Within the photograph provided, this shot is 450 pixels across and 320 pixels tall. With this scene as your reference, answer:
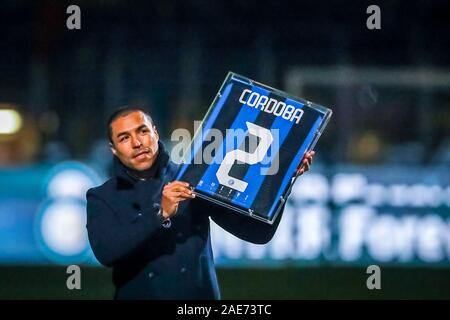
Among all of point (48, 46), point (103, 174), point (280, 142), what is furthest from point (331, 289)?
point (280, 142)

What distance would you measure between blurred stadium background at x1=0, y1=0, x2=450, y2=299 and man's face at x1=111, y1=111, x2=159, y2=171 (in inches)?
170

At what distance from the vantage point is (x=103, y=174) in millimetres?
8195

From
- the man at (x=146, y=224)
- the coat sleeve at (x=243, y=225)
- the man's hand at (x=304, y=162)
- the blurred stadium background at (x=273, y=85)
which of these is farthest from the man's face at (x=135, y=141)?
the blurred stadium background at (x=273, y=85)

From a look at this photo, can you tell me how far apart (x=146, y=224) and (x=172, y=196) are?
14cm

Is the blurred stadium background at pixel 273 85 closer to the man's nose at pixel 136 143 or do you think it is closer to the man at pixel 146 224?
the man at pixel 146 224

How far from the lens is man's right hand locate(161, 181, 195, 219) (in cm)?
359

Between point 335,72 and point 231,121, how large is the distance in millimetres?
4676

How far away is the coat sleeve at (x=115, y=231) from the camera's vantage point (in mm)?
3570

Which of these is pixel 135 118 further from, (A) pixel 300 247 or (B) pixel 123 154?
(A) pixel 300 247

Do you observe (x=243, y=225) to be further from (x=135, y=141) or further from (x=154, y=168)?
(x=135, y=141)

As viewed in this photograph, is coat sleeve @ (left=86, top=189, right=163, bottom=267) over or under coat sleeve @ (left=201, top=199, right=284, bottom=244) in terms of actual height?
under

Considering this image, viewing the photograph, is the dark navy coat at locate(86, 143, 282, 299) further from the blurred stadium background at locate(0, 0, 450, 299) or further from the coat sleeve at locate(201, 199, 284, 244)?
the blurred stadium background at locate(0, 0, 450, 299)

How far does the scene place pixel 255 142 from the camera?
3.92m

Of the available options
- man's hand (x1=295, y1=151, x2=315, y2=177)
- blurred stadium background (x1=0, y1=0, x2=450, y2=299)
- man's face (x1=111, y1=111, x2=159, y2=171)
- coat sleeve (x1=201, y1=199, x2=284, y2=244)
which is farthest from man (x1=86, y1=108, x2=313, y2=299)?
blurred stadium background (x1=0, y1=0, x2=450, y2=299)
